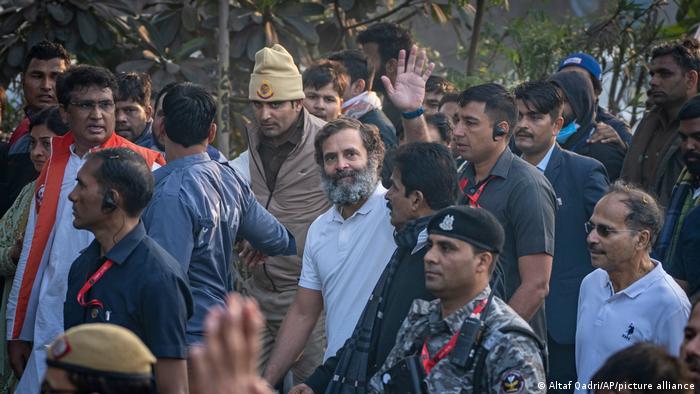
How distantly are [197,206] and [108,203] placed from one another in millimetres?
703

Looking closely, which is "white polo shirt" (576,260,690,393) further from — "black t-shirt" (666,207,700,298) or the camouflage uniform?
the camouflage uniform

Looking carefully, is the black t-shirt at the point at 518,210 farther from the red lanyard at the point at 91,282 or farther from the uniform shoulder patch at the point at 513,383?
the red lanyard at the point at 91,282

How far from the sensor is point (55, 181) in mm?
5789

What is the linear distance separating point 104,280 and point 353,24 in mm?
5571

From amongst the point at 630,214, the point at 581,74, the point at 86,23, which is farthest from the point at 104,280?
the point at 86,23

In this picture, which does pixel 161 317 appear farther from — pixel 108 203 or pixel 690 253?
pixel 690 253

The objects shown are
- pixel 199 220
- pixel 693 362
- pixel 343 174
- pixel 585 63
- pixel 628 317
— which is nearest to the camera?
pixel 693 362

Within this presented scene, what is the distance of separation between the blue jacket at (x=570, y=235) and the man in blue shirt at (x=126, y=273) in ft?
7.53

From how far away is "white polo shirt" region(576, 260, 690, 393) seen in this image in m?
4.75

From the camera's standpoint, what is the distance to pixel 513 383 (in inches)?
158

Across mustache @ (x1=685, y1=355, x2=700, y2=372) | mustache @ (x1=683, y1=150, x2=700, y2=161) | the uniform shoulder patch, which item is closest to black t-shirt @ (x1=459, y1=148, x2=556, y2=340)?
mustache @ (x1=683, y1=150, x2=700, y2=161)

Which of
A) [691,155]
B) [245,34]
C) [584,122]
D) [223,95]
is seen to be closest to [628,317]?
[691,155]

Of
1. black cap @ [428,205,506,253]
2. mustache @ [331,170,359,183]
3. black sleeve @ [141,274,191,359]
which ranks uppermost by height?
mustache @ [331,170,359,183]

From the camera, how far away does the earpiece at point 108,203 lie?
4.73 m
